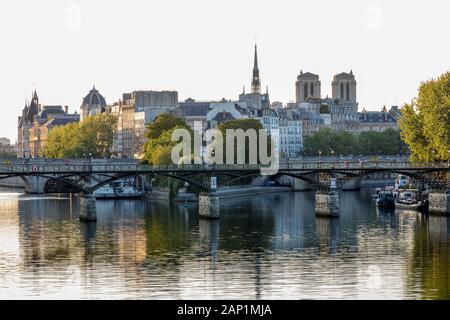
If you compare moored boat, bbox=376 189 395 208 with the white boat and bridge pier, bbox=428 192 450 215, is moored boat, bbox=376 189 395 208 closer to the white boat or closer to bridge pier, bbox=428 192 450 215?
bridge pier, bbox=428 192 450 215

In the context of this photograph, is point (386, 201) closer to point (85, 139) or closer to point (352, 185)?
point (352, 185)

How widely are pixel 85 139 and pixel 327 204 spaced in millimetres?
85904

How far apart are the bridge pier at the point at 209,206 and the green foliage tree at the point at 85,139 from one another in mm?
75180

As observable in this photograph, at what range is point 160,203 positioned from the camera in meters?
120

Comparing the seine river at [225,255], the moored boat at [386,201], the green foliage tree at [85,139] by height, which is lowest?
the seine river at [225,255]

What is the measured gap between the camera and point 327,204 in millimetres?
99438

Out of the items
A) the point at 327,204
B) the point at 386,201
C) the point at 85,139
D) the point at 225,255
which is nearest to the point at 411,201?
the point at 386,201

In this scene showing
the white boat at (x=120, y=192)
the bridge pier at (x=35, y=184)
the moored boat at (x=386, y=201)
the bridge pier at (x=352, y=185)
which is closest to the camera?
the moored boat at (x=386, y=201)

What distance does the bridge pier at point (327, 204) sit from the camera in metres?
99.0

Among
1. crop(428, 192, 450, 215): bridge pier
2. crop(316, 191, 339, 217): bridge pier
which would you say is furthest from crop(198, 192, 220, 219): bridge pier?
crop(428, 192, 450, 215): bridge pier

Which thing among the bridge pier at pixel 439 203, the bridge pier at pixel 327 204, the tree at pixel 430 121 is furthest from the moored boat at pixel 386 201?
the bridge pier at pixel 327 204

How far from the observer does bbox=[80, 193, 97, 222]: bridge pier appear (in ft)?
315

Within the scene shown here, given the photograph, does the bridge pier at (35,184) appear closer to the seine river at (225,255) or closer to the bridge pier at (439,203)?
the seine river at (225,255)
